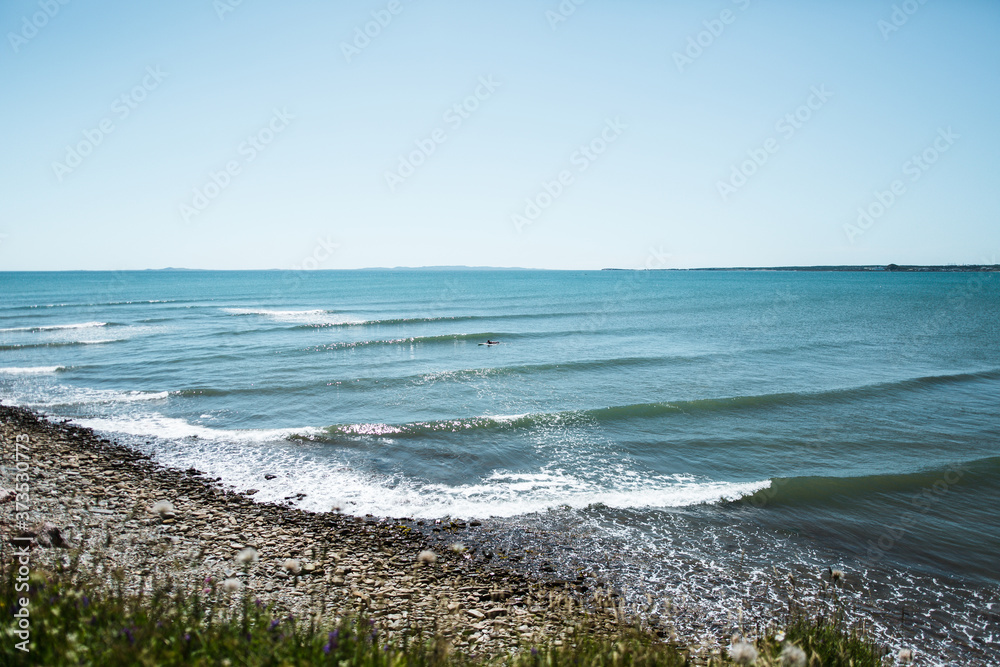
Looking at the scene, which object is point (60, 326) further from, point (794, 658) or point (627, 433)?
point (794, 658)

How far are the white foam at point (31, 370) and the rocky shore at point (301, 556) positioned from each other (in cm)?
1456

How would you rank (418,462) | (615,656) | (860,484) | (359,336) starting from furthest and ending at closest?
(359,336) → (418,462) → (860,484) → (615,656)

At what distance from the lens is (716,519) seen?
9.16 metres

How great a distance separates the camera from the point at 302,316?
45.3 m

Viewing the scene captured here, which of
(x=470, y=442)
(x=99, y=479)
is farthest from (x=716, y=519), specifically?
(x=99, y=479)

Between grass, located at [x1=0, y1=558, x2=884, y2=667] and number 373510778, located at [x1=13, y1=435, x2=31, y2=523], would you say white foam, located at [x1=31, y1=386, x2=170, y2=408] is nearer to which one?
number 373510778, located at [x1=13, y1=435, x2=31, y2=523]

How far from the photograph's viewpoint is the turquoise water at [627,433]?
8.45 meters

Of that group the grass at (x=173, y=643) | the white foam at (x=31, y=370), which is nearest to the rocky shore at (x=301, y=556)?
the grass at (x=173, y=643)

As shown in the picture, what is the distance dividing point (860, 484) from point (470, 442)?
869 centimetres

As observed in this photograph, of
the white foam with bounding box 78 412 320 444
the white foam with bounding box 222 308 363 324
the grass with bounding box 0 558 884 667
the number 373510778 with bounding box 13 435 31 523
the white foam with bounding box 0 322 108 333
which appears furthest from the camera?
the white foam with bounding box 222 308 363 324

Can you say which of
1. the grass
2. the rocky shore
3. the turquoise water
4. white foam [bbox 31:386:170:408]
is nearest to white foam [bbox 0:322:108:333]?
the turquoise water

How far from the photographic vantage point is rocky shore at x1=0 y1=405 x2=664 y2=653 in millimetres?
5945

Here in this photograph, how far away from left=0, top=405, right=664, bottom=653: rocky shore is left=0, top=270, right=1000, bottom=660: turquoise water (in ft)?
2.61

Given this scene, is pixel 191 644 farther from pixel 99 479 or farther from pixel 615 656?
pixel 99 479
